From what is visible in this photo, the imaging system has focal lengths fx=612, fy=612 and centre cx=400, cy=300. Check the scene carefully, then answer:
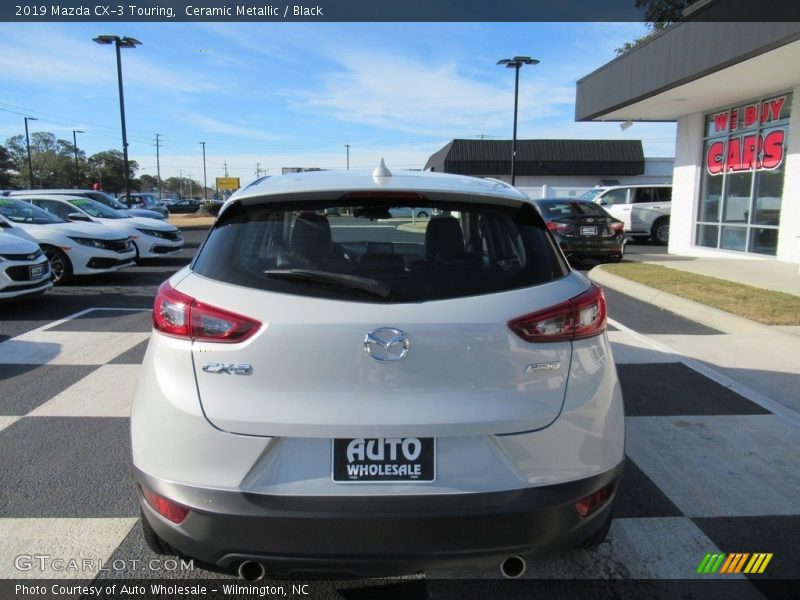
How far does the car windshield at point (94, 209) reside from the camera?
13.2m

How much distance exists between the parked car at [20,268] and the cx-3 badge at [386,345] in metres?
7.47

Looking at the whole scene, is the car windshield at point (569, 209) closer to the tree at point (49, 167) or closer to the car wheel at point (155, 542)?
the car wheel at point (155, 542)

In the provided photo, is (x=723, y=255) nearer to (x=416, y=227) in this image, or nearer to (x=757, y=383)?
(x=757, y=383)

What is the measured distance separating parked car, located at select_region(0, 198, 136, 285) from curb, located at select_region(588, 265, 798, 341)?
864cm

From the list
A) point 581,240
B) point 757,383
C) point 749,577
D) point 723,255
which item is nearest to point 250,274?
point 749,577

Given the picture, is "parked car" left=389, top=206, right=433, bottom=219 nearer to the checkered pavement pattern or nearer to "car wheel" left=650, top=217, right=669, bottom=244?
the checkered pavement pattern

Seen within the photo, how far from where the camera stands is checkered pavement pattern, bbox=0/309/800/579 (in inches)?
108

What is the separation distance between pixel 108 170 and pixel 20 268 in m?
100

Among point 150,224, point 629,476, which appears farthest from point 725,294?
point 150,224

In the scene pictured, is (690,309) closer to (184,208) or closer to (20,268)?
(20,268)

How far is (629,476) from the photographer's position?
3.49m

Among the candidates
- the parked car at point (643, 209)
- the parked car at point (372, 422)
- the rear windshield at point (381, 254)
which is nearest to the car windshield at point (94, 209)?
the rear windshield at point (381, 254)

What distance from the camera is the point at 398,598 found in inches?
97.6

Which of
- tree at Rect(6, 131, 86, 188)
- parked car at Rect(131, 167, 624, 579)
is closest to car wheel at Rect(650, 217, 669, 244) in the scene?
parked car at Rect(131, 167, 624, 579)
